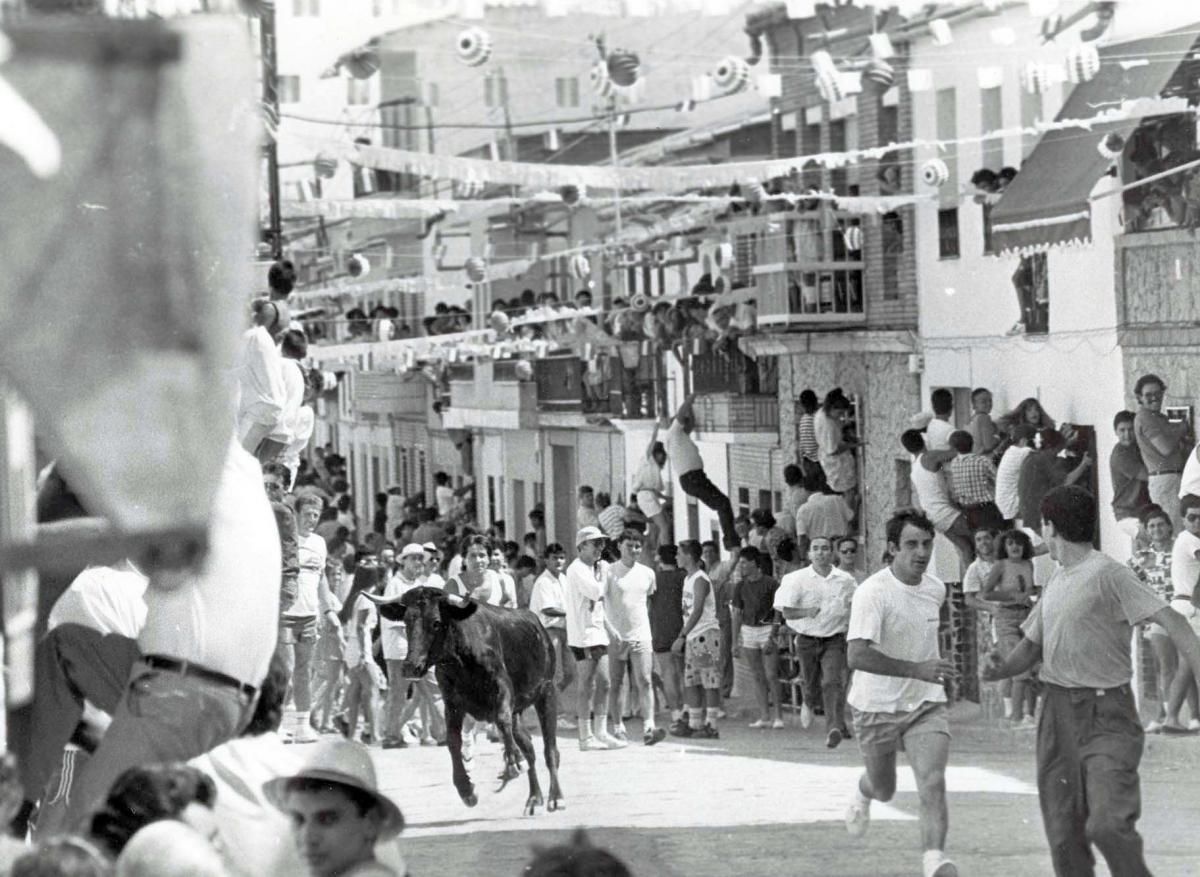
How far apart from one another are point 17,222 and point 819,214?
18679 millimetres

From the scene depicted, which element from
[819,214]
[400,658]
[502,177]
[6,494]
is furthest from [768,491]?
[6,494]

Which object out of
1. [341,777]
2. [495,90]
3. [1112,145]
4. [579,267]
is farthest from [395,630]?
[579,267]

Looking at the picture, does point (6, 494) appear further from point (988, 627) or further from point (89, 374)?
point (988, 627)

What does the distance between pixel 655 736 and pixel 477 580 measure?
147 centimetres

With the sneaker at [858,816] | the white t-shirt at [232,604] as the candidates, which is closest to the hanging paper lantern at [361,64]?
the sneaker at [858,816]

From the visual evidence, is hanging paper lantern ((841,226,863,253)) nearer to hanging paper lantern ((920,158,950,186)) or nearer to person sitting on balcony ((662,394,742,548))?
hanging paper lantern ((920,158,950,186))

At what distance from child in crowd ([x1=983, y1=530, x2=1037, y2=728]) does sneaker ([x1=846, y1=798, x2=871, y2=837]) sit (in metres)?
1.04

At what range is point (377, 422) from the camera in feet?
73.3

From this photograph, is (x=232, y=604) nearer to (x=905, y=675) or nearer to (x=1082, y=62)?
(x=905, y=675)

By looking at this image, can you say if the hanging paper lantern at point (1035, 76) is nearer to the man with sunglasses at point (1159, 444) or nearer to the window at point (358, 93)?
the man with sunglasses at point (1159, 444)

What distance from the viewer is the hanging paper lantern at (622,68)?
Answer: 16.4 metres

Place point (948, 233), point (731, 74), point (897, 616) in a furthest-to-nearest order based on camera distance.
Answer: point (948, 233), point (731, 74), point (897, 616)

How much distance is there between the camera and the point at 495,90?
24.1 m

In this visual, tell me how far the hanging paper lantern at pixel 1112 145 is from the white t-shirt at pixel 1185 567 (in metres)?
3.82
